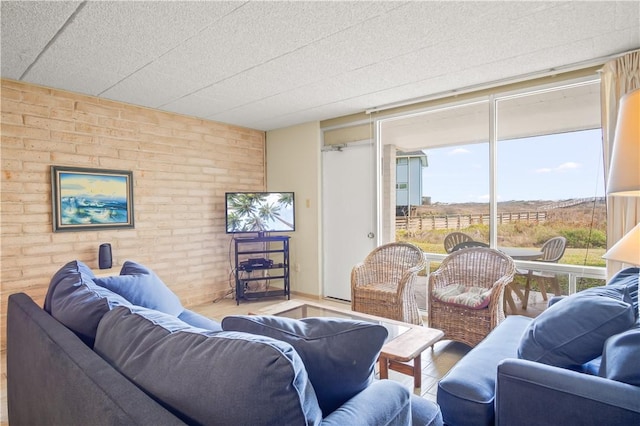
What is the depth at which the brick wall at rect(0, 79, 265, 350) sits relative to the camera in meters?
3.13

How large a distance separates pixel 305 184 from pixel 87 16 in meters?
3.16

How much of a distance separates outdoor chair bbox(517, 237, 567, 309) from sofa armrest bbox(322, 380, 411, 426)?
2.75m

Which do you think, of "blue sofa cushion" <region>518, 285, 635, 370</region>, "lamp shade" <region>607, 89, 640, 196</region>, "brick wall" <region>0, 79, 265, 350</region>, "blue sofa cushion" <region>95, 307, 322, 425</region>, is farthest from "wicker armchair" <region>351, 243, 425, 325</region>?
"blue sofa cushion" <region>95, 307, 322, 425</region>

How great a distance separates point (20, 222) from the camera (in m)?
3.15

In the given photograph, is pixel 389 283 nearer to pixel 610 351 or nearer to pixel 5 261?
pixel 610 351

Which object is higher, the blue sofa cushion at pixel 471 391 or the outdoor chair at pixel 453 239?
the outdoor chair at pixel 453 239

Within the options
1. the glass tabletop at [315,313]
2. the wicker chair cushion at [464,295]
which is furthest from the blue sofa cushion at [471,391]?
the wicker chair cushion at [464,295]

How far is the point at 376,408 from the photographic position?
3.33ft

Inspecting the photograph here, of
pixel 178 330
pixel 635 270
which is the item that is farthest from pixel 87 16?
pixel 635 270

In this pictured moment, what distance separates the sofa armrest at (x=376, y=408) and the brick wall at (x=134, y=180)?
3541 millimetres

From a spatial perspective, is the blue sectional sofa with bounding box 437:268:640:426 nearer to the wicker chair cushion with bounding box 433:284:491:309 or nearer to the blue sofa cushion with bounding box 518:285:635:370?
the blue sofa cushion with bounding box 518:285:635:370

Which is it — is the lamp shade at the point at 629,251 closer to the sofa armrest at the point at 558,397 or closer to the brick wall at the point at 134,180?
the sofa armrest at the point at 558,397

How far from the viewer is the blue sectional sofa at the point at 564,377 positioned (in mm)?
1147

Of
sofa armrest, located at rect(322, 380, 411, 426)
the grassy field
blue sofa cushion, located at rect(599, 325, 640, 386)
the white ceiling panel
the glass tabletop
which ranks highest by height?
the white ceiling panel
